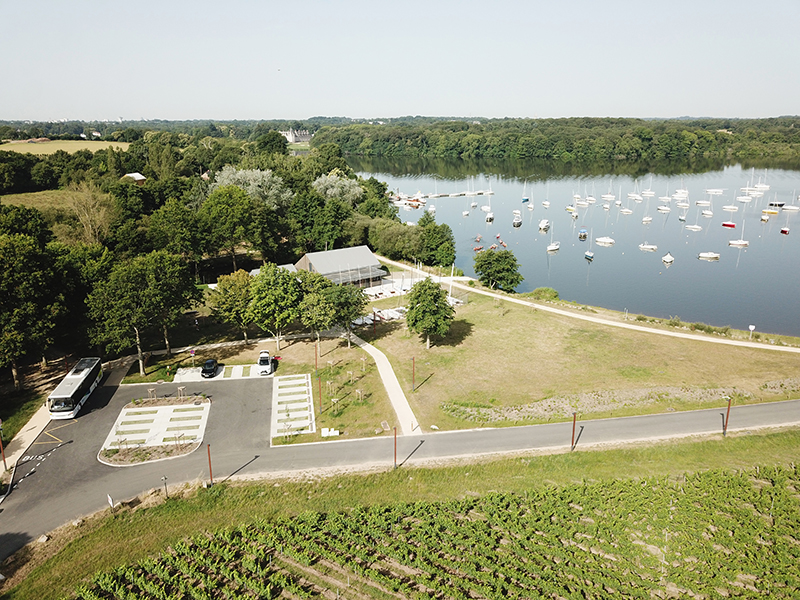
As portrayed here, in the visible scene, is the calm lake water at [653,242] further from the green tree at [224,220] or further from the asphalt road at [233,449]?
the asphalt road at [233,449]

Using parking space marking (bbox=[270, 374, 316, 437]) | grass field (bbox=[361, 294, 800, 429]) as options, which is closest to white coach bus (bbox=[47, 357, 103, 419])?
parking space marking (bbox=[270, 374, 316, 437])

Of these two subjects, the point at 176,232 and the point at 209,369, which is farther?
the point at 176,232

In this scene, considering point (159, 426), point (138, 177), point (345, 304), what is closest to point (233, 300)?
point (345, 304)

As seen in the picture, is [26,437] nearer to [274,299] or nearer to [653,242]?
[274,299]

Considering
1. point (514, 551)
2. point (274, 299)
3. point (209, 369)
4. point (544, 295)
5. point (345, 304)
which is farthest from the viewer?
point (544, 295)

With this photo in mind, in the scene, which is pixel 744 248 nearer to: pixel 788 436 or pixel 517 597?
pixel 788 436

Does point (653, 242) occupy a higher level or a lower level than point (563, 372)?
lower

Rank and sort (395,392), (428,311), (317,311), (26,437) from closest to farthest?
(26,437) → (395,392) → (317,311) → (428,311)
